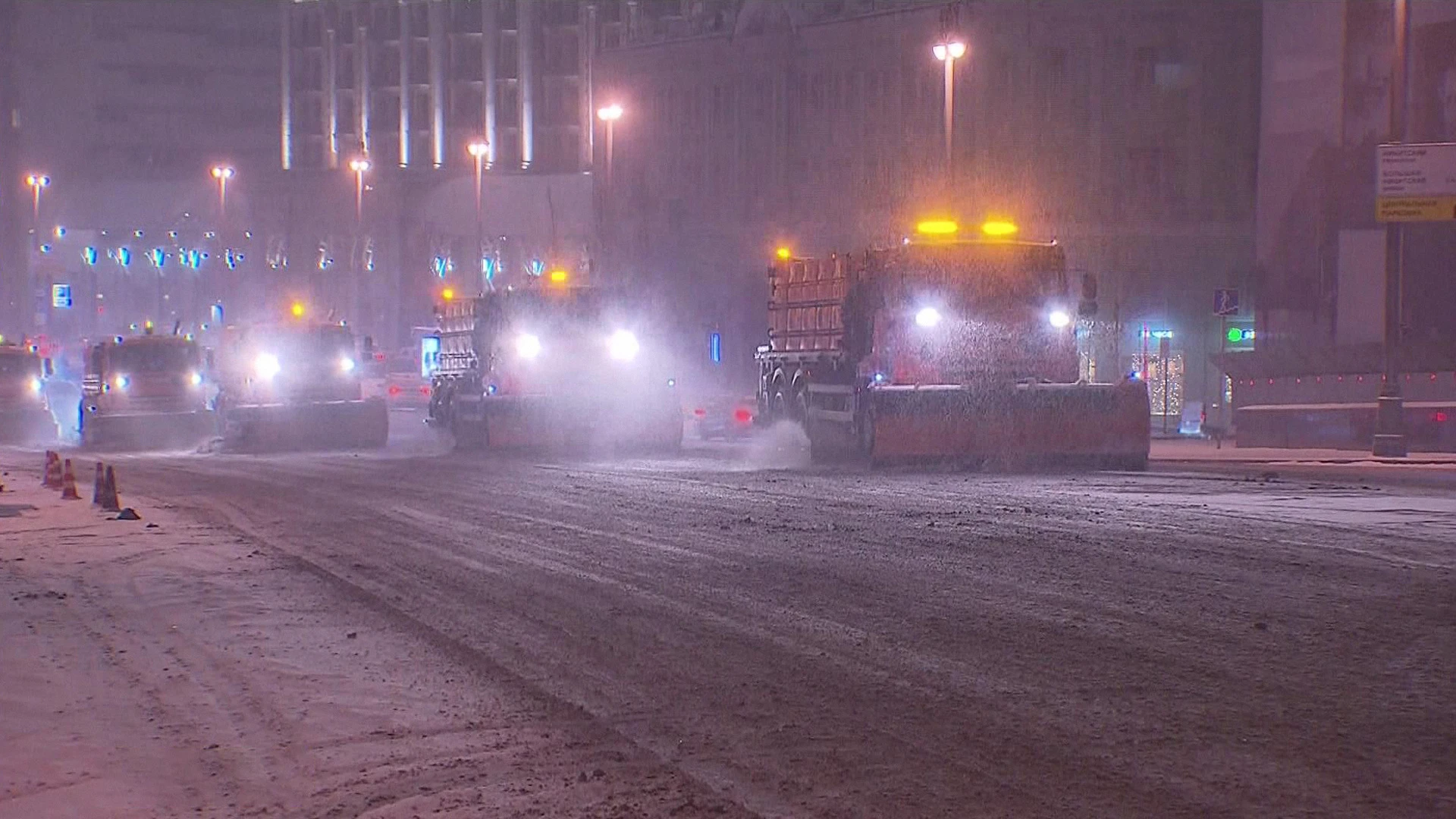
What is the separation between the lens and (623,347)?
32969 mm

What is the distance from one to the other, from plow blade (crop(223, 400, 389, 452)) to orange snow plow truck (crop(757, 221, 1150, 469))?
10.8 meters

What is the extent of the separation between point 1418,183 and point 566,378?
14990mm

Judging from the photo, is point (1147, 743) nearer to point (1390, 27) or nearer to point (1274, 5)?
point (1390, 27)

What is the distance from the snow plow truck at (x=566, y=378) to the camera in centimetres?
3228

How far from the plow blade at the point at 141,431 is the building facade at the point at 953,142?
18.3 metres

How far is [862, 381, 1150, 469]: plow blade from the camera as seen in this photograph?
2566 cm

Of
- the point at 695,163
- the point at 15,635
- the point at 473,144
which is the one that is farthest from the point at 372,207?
the point at 15,635

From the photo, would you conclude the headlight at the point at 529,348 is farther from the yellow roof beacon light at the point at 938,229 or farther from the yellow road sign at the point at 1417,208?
the yellow road sign at the point at 1417,208

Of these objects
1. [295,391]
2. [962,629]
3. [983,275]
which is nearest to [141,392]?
[295,391]

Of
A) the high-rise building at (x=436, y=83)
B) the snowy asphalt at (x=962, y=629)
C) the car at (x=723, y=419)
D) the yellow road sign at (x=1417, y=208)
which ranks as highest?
the high-rise building at (x=436, y=83)

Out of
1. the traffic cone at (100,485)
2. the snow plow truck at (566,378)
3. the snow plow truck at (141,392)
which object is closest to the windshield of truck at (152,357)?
the snow plow truck at (141,392)

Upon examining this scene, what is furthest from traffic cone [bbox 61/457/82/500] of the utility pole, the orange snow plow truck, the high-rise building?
the high-rise building

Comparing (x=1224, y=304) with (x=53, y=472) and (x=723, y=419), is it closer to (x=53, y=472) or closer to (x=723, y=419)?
(x=723, y=419)

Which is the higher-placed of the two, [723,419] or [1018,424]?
[1018,424]
